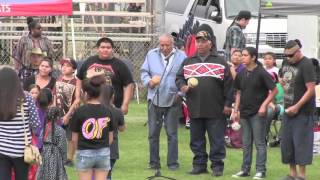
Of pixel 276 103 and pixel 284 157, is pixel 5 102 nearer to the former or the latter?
pixel 284 157

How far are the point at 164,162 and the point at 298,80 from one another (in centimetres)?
280

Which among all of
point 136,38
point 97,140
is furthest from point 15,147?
point 136,38

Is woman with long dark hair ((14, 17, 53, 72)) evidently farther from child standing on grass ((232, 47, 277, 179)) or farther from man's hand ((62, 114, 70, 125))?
child standing on grass ((232, 47, 277, 179))

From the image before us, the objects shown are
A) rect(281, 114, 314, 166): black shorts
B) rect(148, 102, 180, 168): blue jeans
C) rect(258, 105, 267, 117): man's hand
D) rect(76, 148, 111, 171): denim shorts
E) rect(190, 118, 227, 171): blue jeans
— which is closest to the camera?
rect(76, 148, 111, 171): denim shorts

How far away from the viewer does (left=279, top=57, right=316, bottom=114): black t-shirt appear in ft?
30.5

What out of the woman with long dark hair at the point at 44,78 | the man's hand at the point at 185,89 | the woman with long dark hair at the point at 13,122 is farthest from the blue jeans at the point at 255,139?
the woman with long dark hair at the point at 13,122

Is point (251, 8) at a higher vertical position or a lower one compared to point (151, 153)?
higher

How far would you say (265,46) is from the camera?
18406 mm

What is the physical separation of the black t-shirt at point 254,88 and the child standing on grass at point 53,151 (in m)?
2.56

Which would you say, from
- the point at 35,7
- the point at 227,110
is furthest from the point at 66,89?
the point at 35,7

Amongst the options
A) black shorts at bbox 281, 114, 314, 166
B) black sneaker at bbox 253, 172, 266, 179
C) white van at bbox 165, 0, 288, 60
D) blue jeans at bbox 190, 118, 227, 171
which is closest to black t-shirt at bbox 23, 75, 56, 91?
blue jeans at bbox 190, 118, 227, 171

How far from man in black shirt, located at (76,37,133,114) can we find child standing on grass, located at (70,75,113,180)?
1489mm

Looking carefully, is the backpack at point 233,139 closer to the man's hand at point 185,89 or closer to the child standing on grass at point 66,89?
the man's hand at point 185,89

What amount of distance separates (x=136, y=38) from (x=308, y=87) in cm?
962
